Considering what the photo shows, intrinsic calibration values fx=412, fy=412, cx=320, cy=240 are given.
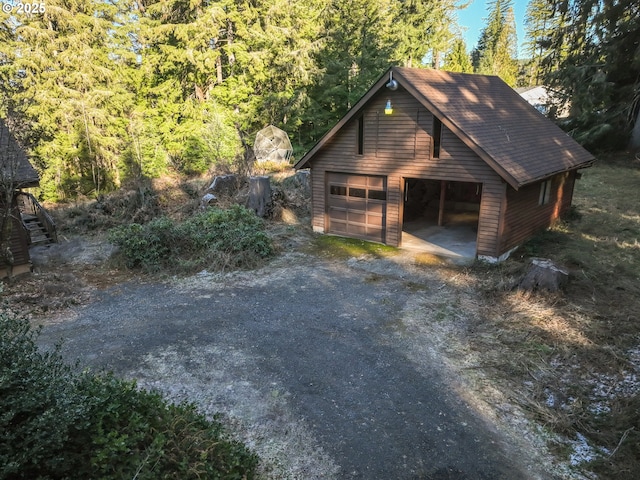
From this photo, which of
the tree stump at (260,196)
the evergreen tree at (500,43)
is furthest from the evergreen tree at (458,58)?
the tree stump at (260,196)

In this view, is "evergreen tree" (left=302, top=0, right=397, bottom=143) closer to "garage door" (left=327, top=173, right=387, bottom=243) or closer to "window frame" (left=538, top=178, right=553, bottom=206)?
"garage door" (left=327, top=173, right=387, bottom=243)

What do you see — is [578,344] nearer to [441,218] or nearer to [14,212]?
[441,218]

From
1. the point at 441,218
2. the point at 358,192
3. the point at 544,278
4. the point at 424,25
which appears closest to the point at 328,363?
the point at 544,278

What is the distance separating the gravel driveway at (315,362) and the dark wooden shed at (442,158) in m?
2.76

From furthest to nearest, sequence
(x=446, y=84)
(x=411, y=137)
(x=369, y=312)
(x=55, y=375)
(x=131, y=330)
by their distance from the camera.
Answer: (x=446, y=84) < (x=411, y=137) < (x=369, y=312) < (x=131, y=330) < (x=55, y=375)

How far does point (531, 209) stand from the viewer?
43.7 feet

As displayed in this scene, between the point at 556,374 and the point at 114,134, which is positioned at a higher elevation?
the point at 114,134

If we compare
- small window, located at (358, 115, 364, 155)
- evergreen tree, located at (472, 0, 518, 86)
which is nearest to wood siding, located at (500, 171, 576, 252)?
small window, located at (358, 115, 364, 155)

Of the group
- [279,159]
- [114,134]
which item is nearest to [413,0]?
[279,159]

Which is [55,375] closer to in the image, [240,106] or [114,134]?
[114,134]

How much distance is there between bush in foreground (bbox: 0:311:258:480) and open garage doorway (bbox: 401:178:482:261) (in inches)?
407

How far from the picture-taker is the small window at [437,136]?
12.2 meters

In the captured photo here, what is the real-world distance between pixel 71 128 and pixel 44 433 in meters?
25.6

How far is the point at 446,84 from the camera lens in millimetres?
13602
